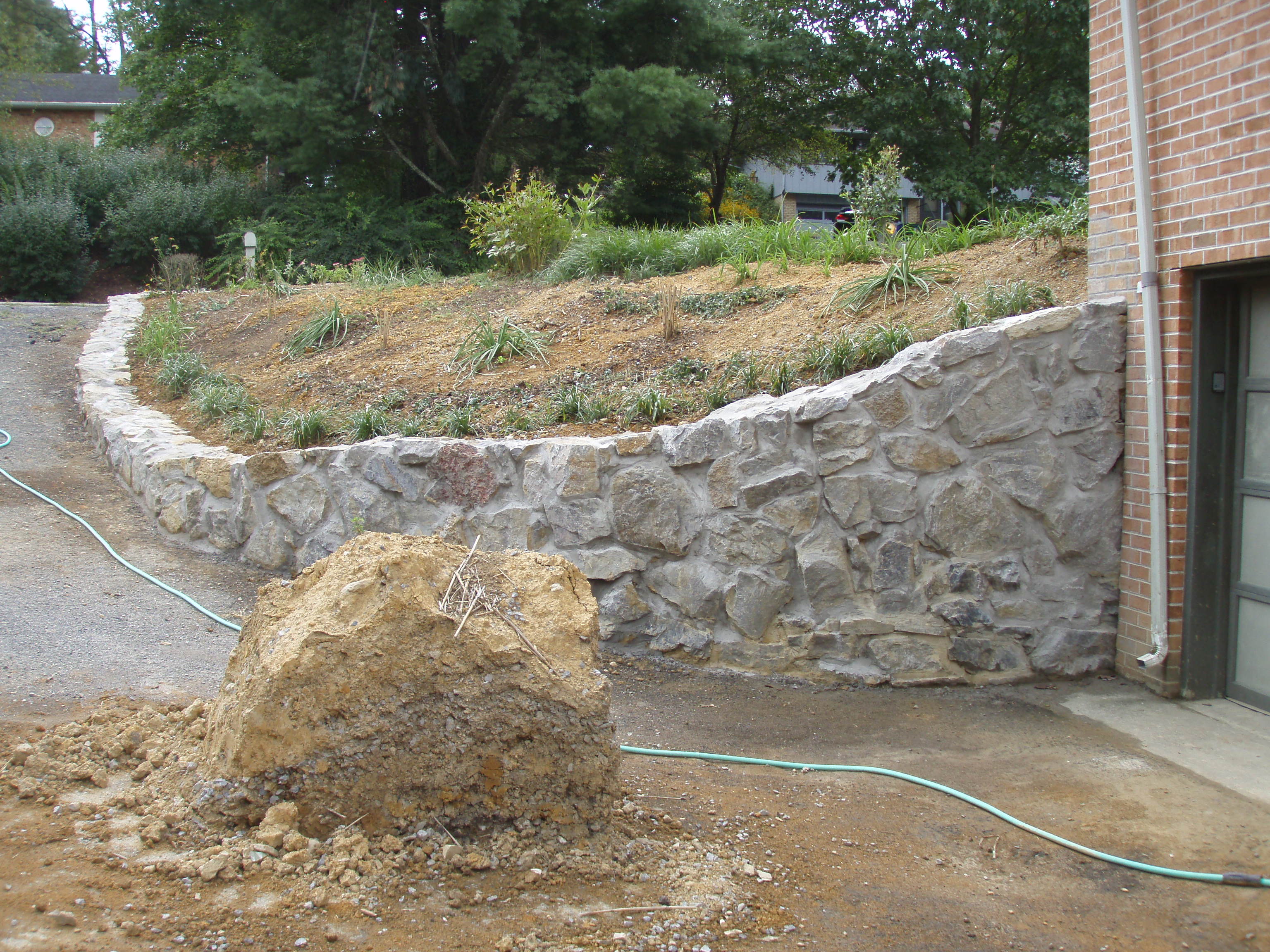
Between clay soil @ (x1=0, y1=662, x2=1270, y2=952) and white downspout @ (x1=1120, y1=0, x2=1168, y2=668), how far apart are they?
708mm

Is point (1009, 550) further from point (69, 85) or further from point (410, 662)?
point (69, 85)

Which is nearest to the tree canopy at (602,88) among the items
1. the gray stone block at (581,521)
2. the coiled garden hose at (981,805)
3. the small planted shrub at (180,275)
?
the small planted shrub at (180,275)

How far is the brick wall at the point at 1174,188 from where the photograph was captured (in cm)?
402

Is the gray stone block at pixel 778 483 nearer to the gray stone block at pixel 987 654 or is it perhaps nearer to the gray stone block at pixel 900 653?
the gray stone block at pixel 900 653

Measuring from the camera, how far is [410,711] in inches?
112

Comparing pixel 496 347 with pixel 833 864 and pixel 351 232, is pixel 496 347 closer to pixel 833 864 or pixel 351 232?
pixel 833 864

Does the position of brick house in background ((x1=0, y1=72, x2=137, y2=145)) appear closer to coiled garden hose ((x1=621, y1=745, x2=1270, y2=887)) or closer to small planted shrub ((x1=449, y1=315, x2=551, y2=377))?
small planted shrub ((x1=449, y1=315, x2=551, y2=377))

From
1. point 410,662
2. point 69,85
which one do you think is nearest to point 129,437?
point 410,662

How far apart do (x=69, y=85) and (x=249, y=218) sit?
1506cm

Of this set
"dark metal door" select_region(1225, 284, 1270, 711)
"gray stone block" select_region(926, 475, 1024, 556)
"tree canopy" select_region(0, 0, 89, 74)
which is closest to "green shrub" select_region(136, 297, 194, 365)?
"gray stone block" select_region(926, 475, 1024, 556)

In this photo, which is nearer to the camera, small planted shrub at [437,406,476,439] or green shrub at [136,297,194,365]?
small planted shrub at [437,406,476,439]

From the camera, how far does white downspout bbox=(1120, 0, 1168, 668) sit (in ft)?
14.6

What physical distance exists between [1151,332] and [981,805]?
242 centimetres

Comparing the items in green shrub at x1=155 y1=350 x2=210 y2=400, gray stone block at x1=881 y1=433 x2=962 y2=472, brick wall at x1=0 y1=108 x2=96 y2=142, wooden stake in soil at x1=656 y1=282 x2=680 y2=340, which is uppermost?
brick wall at x1=0 y1=108 x2=96 y2=142
